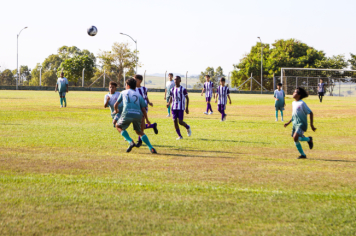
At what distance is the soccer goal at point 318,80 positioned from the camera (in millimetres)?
51844

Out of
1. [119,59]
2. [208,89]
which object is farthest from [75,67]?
[208,89]

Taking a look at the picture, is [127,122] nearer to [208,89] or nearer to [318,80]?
[208,89]

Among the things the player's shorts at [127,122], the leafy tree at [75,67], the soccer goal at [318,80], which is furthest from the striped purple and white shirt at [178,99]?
the leafy tree at [75,67]

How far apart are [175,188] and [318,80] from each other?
5023 cm

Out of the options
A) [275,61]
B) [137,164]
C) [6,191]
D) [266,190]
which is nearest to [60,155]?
[137,164]

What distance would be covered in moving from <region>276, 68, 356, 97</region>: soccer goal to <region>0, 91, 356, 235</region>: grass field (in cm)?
4206

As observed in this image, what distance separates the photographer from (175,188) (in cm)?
598

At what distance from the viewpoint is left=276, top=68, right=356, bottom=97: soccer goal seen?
51844mm

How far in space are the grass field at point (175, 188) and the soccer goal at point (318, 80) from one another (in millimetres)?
42057

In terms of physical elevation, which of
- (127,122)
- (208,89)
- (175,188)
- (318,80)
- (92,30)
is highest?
Answer: (92,30)

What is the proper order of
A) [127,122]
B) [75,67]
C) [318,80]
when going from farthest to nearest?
1. [75,67]
2. [318,80]
3. [127,122]

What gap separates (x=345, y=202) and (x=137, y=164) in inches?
150

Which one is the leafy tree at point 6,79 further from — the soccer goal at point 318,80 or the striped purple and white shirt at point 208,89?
the striped purple and white shirt at point 208,89

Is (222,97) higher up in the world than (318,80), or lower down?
lower down
